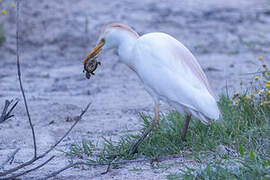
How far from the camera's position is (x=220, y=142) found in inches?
141

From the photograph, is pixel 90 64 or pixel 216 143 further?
pixel 90 64

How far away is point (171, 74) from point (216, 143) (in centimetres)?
59

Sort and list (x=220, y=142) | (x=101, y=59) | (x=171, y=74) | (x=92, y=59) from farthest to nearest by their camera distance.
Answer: (x=101, y=59)
(x=92, y=59)
(x=220, y=142)
(x=171, y=74)

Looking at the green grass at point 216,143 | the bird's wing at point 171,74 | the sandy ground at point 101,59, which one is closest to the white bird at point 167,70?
the bird's wing at point 171,74

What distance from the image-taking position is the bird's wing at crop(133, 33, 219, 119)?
11.2 ft

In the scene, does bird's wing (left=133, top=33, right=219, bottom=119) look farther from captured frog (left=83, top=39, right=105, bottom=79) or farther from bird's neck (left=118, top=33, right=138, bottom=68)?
captured frog (left=83, top=39, right=105, bottom=79)

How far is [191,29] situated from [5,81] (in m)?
3.26

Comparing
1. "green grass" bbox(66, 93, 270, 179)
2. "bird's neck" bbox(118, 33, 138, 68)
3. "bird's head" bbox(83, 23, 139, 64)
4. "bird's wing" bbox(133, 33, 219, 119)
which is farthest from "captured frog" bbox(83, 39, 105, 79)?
"green grass" bbox(66, 93, 270, 179)

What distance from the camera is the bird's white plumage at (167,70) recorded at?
3.43 m

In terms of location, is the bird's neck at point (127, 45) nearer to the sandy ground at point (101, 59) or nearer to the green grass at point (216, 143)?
the sandy ground at point (101, 59)

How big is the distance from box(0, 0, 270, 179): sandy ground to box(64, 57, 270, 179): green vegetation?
202mm

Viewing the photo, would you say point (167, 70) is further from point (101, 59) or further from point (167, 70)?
point (101, 59)

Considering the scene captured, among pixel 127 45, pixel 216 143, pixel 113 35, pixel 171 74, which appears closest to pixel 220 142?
pixel 216 143

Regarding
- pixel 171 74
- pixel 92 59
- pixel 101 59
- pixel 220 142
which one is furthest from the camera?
pixel 101 59
